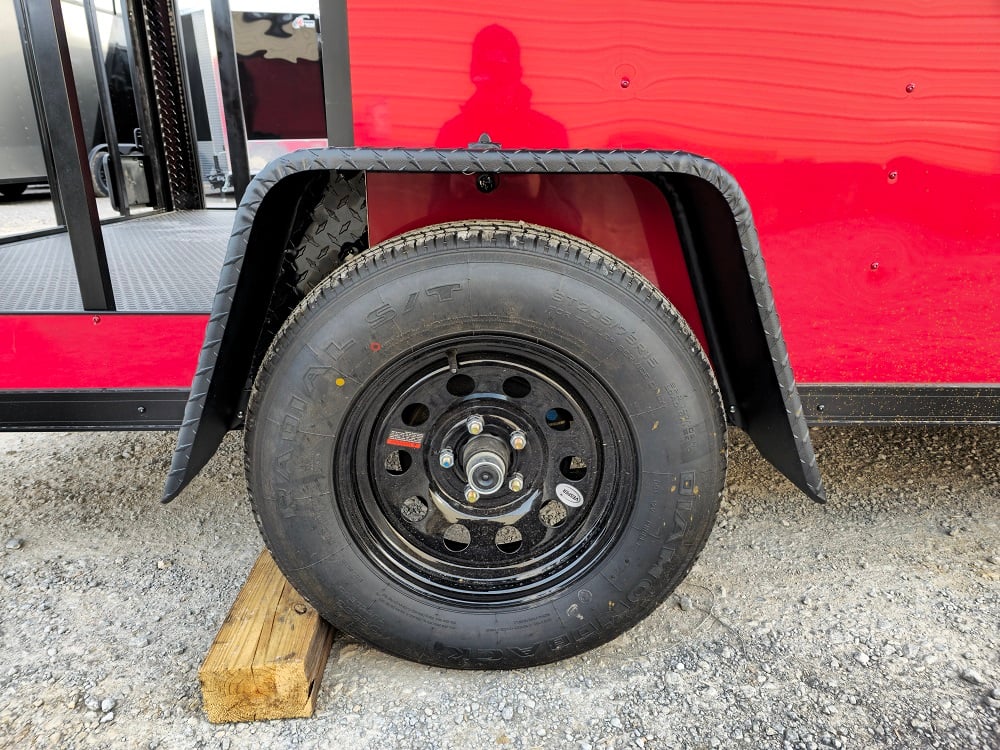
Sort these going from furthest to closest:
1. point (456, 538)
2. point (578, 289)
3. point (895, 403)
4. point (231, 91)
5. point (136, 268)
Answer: point (231, 91)
point (136, 268)
point (456, 538)
point (895, 403)
point (578, 289)

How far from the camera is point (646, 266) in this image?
1.75m

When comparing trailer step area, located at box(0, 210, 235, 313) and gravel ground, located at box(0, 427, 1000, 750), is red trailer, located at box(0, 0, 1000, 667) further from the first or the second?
trailer step area, located at box(0, 210, 235, 313)

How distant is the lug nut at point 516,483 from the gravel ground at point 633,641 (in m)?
0.54

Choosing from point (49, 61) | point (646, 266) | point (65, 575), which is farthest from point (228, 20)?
point (646, 266)

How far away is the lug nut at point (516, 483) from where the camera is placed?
170 centimetres

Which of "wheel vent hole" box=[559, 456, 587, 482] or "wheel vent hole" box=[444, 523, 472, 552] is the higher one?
"wheel vent hole" box=[559, 456, 587, 482]

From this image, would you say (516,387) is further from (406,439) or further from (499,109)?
(499,109)

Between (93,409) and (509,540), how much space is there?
51.8 inches

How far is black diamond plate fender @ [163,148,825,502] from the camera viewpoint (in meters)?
1.42

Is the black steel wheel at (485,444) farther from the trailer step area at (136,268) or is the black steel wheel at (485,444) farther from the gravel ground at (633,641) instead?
the trailer step area at (136,268)

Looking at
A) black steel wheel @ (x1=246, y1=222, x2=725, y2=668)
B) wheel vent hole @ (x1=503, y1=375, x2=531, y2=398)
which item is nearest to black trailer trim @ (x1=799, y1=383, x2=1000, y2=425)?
black steel wheel @ (x1=246, y1=222, x2=725, y2=668)

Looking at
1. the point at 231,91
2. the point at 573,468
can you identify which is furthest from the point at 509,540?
the point at 231,91

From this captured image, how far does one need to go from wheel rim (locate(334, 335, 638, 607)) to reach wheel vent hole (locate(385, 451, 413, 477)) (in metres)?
0.02

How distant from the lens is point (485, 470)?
1661mm
